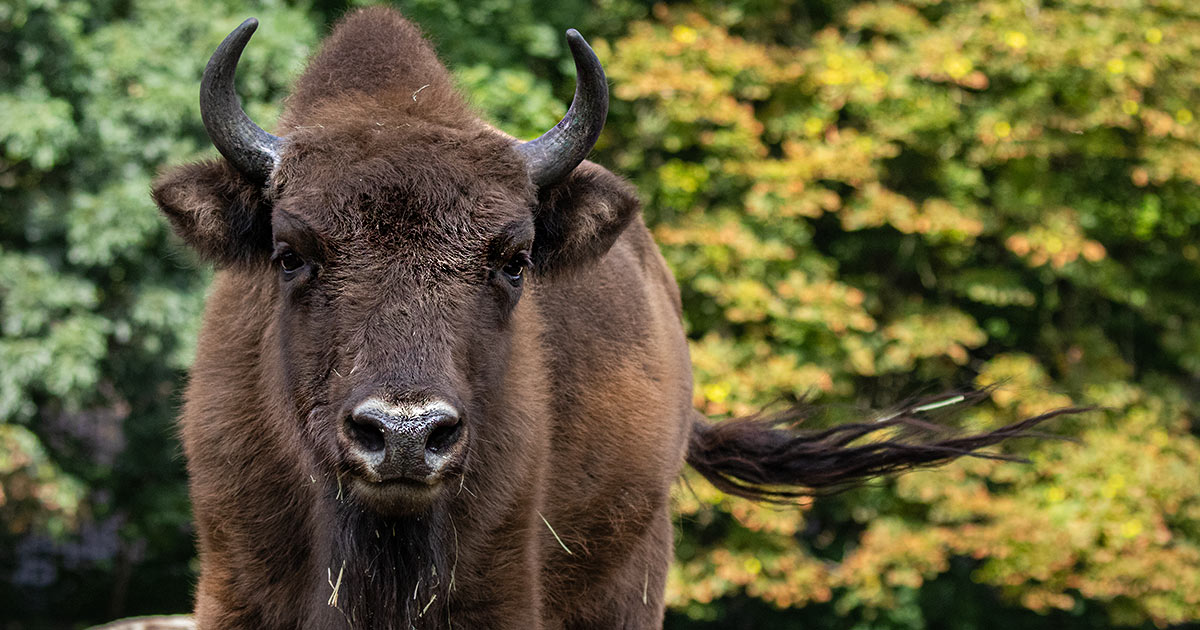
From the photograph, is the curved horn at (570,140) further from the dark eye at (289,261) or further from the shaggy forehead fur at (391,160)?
the dark eye at (289,261)

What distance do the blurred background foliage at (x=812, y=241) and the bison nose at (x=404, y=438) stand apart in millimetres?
6015

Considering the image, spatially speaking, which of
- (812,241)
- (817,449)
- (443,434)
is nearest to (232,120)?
(443,434)

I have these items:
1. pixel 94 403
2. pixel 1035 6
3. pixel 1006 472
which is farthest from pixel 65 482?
pixel 1035 6

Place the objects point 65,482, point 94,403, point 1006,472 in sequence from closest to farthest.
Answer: point 65,482 → point 94,403 → point 1006,472

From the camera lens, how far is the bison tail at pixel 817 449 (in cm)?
598

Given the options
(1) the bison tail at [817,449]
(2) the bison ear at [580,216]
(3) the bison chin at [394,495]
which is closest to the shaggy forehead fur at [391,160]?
(2) the bison ear at [580,216]

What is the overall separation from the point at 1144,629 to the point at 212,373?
11.8 metres

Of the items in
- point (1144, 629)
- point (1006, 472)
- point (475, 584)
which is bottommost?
point (1144, 629)

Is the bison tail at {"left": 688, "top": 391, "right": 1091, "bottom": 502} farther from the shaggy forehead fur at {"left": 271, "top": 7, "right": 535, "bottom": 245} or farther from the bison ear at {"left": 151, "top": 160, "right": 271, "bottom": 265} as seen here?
the bison ear at {"left": 151, "top": 160, "right": 271, "bottom": 265}

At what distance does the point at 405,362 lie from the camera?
3.26 meters

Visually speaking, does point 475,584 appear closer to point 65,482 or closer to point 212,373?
point 212,373

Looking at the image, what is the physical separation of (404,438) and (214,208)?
1191 millimetres

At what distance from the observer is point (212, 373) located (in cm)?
421

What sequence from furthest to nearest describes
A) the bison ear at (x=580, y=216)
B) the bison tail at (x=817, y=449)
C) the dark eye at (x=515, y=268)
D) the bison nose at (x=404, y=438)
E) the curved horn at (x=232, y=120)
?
the bison tail at (x=817, y=449)
the bison ear at (x=580, y=216)
the dark eye at (x=515, y=268)
the curved horn at (x=232, y=120)
the bison nose at (x=404, y=438)
